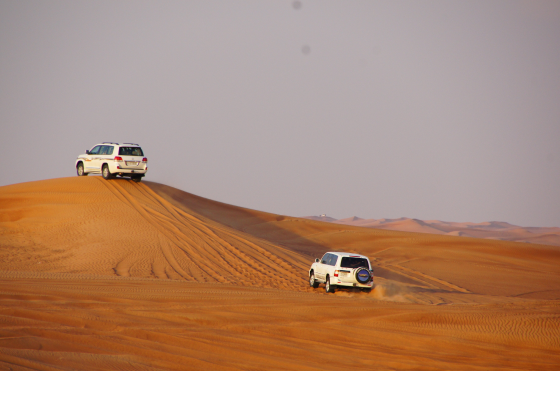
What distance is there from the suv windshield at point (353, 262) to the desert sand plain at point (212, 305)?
1003 millimetres

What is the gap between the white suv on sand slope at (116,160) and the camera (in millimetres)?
28156

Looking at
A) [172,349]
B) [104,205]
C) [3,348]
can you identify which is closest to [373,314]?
[172,349]

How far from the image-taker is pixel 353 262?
1744 cm

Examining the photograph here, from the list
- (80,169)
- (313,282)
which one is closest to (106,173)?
(80,169)

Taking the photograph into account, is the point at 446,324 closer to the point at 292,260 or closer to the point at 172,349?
the point at 172,349

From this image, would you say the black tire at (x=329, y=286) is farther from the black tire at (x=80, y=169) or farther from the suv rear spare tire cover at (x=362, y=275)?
the black tire at (x=80, y=169)

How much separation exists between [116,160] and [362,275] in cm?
Result: 1701

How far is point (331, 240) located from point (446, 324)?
25503mm

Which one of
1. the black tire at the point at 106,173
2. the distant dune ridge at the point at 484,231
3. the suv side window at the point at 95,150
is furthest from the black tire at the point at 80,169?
the distant dune ridge at the point at 484,231

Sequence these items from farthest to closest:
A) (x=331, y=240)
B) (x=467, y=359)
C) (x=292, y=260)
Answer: (x=331, y=240)
(x=292, y=260)
(x=467, y=359)

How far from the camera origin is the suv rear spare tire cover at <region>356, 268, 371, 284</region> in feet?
55.9

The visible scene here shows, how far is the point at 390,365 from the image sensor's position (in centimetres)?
747

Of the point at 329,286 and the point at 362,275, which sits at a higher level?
the point at 362,275

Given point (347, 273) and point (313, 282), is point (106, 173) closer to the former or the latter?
point (313, 282)
